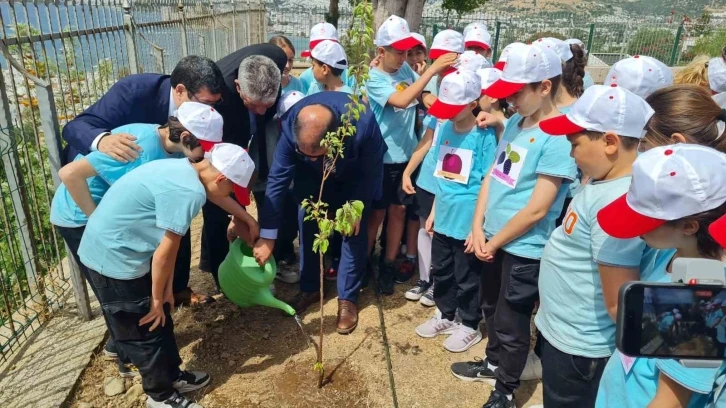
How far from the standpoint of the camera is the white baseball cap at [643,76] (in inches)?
98.2

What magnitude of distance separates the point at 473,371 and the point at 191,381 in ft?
5.07

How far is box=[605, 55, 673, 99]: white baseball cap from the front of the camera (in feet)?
8.18

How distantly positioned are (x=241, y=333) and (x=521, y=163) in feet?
6.67

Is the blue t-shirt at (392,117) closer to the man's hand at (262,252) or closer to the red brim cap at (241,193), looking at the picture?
the man's hand at (262,252)

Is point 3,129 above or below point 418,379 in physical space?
above

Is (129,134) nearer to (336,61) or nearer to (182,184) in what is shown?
(182,184)

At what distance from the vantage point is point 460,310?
3.19 m

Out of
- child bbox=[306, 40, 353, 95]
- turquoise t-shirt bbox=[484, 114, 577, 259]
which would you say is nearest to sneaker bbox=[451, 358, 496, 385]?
turquoise t-shirt bbox=[484, 114, 577, 259]

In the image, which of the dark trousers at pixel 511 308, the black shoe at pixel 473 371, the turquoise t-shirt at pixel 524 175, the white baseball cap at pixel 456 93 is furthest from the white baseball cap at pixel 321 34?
the black shoe at pixel 473 371

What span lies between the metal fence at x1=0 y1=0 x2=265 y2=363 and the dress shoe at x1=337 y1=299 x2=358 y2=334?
1588 millimetres

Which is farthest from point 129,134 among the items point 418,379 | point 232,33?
point 232,33

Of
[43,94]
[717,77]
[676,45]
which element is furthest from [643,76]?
[676,45]

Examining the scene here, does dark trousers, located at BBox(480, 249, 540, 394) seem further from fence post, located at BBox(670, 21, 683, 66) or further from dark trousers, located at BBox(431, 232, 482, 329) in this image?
fence post, located at BBox(670, 21, 683, 66)

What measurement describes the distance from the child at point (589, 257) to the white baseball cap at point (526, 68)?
471 mm
